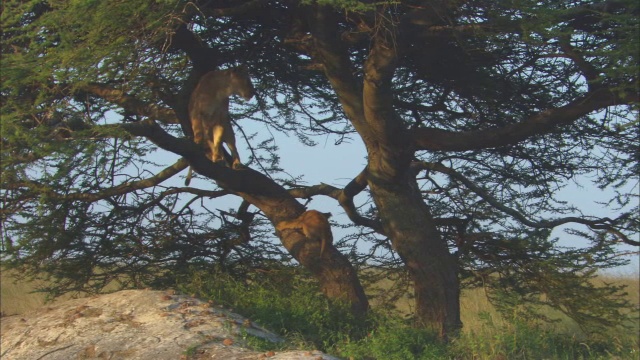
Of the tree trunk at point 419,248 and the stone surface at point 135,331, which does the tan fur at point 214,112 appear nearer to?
the tree trunk at point 419,248

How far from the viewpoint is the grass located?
285 inches

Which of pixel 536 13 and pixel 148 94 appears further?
pixel 148 94

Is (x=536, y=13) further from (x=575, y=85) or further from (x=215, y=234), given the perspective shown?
(x=215, y=234)

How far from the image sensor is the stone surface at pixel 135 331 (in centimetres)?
700

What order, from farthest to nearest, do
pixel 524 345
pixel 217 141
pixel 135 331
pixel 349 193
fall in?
pixel 349 193, pixel 217 141, pixel 135 331, pixel 524 345

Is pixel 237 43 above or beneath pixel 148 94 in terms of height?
above

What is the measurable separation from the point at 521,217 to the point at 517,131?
1.63 m

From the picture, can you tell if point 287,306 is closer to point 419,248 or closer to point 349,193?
point 419,248

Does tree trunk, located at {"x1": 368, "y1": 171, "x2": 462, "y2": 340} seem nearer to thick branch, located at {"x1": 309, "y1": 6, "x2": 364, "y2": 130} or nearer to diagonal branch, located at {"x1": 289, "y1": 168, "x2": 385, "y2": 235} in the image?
diagonal branch, located at {"x1": 289, "y1": 168, "x2": 385, "y2": 235}

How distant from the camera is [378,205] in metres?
9.51

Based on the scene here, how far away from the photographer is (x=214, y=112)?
9219 millimetres

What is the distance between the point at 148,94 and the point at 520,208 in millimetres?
4570

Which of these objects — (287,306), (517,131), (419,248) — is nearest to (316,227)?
(287,306)

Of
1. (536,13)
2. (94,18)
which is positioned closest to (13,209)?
(94,18)
